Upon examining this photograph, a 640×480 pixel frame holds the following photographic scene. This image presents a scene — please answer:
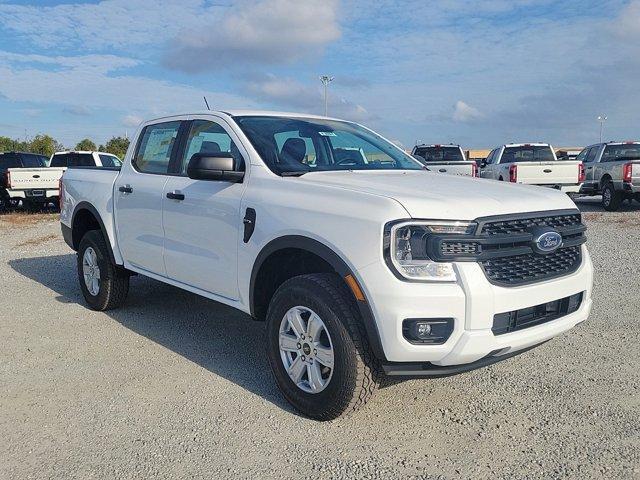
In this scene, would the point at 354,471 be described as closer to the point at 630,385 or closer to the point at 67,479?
the point at 67,479

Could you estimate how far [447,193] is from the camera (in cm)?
333

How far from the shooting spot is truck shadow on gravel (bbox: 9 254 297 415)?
14.1 ft

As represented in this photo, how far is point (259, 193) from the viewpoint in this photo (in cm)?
385

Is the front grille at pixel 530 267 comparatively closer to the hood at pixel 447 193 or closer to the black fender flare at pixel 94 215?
the hood at pixel 447 193

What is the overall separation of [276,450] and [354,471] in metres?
0.46

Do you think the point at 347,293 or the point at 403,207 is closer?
the point at 403,207

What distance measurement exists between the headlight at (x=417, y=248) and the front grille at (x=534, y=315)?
404mm

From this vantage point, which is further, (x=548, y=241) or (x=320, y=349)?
(x=320, y=349)

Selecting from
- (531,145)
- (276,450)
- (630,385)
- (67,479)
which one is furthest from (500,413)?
(531,145)

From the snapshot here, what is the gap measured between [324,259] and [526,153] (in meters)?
14.8

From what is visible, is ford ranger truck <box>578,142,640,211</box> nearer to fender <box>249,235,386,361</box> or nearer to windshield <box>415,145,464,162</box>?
windshield <box>415,145,464,162</box>

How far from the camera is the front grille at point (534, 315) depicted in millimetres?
3145

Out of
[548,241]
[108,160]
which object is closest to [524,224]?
[548,241]

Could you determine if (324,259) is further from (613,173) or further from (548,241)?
(613,173)
